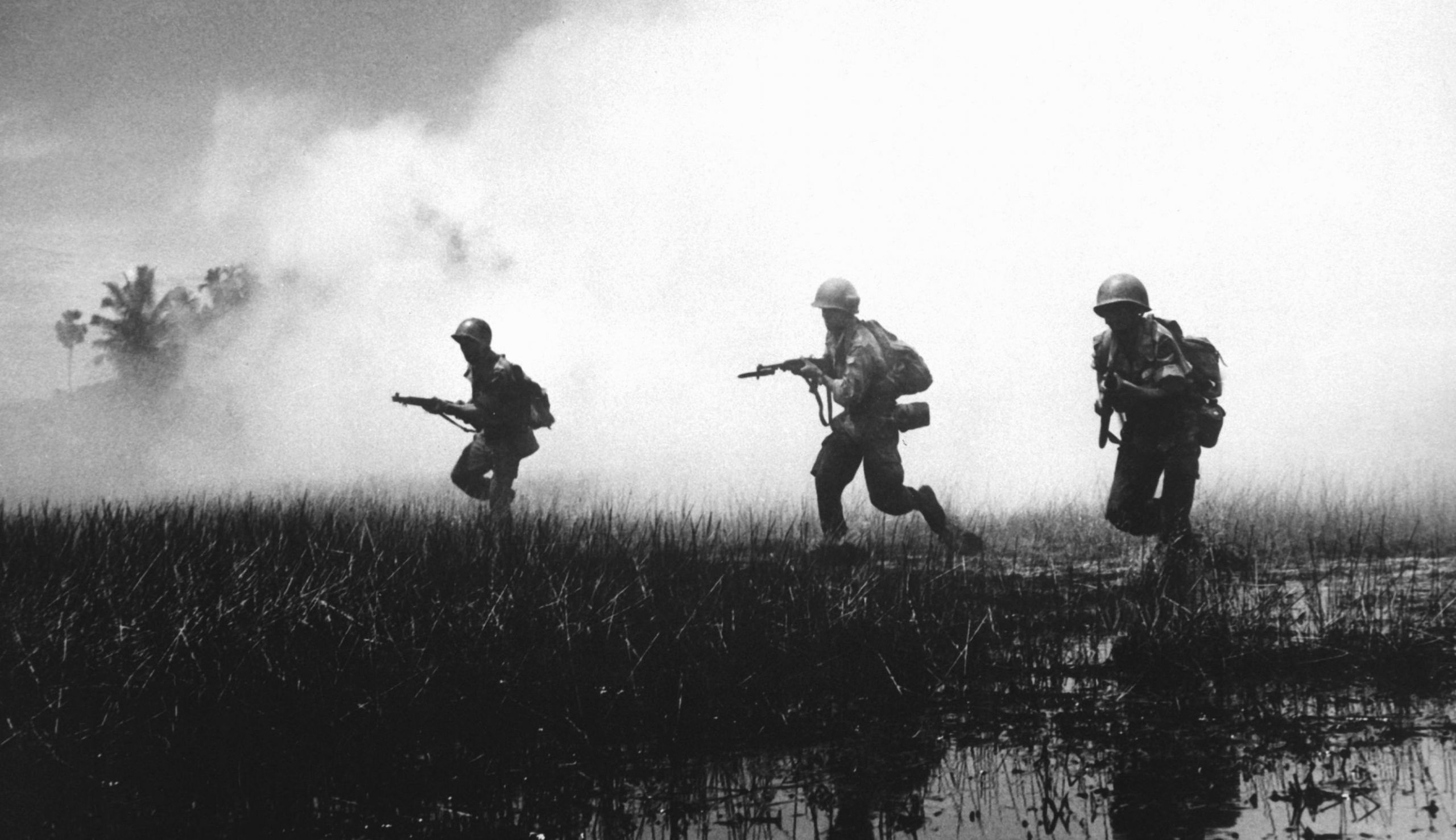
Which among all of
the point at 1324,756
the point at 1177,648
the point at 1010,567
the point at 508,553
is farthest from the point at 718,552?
the point at 1324,756

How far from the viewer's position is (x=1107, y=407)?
21.8 ft

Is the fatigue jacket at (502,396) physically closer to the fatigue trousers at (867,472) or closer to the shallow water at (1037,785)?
the fatigue trousers at (867,472)

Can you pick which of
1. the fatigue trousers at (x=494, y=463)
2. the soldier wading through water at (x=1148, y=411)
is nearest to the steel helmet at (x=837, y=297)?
the soldier wading through water at (x=1148, y=411)

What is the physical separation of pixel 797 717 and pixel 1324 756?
1710 millimetres

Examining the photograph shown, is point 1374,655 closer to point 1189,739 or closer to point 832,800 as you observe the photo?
point 1189,739

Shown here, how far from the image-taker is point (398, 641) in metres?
4.03

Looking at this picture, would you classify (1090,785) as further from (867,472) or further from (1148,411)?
(867,472)

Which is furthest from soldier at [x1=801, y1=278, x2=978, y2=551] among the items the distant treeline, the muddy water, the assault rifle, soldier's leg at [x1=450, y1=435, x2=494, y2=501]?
the distant treeline

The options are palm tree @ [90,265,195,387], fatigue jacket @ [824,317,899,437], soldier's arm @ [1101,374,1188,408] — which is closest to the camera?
soldier's arm @ [1101,374,1188,408]

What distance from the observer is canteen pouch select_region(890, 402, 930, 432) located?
7.99 metres

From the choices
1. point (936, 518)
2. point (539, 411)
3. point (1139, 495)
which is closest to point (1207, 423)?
point (1139, 495)

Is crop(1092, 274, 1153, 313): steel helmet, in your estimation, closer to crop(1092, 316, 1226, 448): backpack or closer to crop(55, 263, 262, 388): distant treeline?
crop(1092, 316, 1226, 448): backpack

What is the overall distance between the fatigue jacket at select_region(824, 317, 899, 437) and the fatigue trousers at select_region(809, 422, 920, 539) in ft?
0.15

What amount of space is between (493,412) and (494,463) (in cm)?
47
